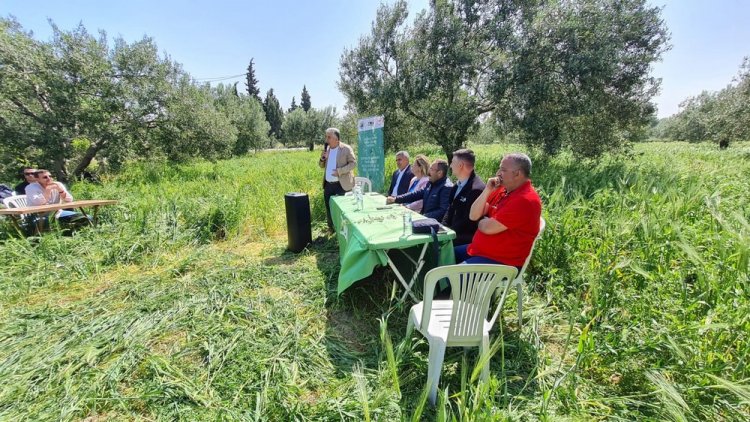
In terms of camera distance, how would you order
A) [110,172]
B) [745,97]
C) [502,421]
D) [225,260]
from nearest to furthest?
[502,421] → [225,260] → [110,172] → [745,97]

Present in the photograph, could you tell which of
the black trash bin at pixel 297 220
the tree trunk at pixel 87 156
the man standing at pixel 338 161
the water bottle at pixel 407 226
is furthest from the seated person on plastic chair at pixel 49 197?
the tree trunk at pixel 87 156

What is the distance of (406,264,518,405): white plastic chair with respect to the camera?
1.87m

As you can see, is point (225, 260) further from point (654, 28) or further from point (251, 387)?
point (654, 28)

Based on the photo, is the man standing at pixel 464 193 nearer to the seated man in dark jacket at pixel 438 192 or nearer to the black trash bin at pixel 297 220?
the seated man in dark jacket at pixel 438 192

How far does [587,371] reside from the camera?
2225mm

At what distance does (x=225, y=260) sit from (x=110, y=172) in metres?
9.90

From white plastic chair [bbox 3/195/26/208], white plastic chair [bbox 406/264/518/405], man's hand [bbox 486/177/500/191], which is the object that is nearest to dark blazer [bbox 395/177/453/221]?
man's hand [bbox 486/177/500/191]

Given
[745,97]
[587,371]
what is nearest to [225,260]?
[587,371]

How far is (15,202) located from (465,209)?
24.0ft

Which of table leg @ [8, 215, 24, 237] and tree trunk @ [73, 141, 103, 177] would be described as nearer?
table leg @ [8, 215, 24, 237]

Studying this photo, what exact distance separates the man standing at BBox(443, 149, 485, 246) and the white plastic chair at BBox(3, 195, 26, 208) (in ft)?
23.2

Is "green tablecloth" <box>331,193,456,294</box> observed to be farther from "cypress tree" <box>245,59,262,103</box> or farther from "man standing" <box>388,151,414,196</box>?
"cypress tree" <box>245,59,262,103</box>

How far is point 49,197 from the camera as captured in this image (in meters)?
5.24

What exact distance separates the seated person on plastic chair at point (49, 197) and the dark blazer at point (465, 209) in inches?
246
